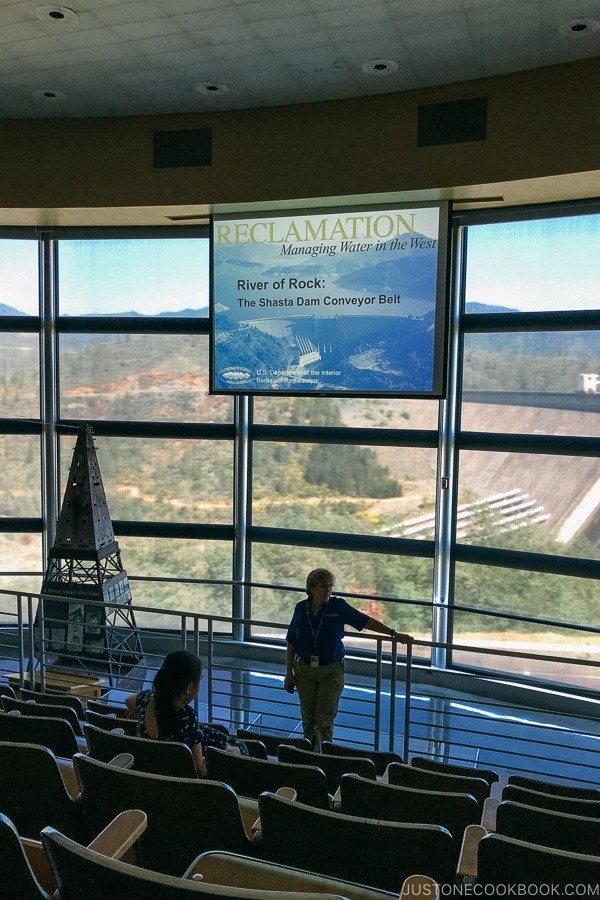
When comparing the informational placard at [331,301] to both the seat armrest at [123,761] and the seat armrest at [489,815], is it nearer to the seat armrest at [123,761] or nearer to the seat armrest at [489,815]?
the seat armrest at [489,815]

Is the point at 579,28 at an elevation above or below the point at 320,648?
above

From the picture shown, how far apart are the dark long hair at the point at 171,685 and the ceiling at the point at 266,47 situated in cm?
418

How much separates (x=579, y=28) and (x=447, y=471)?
12.1 feet

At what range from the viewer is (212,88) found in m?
6.04

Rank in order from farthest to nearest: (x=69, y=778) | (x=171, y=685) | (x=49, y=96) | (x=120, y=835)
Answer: (x=49, y=96) → (x=171, y=685) → (x=69, y=778) → (x=120, y=835)

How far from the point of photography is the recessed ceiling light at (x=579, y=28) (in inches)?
184

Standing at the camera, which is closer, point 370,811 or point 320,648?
point 370,811

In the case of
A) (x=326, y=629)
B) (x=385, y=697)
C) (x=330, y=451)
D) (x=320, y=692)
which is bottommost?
(x=385, y=697)

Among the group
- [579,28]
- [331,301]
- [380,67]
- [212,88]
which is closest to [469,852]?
[579,28]

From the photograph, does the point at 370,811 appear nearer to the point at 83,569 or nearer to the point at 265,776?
the point at 265,776

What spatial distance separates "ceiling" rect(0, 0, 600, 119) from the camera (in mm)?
4708

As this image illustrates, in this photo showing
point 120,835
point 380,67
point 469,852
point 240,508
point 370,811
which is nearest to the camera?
point 120,835

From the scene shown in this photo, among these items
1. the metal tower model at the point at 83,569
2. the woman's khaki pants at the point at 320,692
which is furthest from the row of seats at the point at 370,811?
the metal tower model at the point at 83,569

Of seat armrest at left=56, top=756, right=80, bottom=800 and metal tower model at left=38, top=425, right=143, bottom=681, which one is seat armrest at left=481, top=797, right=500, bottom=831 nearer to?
seat armrest at left=56, top=756, right=80, bottom=800
